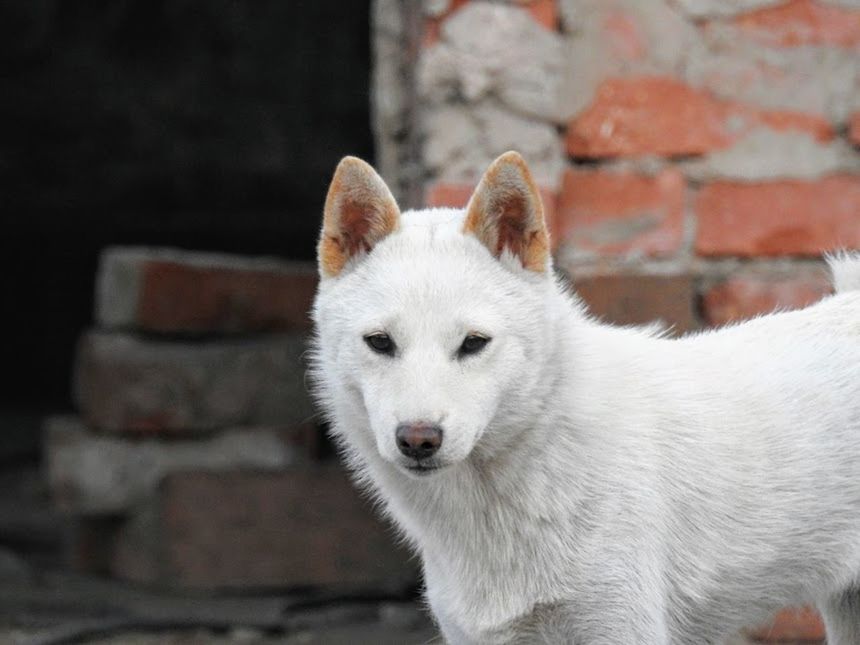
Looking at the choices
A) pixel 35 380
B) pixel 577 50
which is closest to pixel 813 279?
pixel 577 50

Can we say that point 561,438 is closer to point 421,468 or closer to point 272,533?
point 421,468

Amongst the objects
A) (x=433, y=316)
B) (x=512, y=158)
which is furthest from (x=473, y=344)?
(x=512, y=158)

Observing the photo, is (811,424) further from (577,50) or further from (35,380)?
(35,380)

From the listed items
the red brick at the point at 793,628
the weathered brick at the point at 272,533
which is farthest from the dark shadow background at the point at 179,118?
the red brick at the point at 793,628

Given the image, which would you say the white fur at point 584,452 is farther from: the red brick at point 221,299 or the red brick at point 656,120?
the red brick at point 221,299

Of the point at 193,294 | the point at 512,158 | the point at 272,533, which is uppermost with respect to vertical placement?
the point at 512,158

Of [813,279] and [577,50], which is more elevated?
[577,50]

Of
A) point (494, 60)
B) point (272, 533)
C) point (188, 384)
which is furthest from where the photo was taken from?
point (188, 384)

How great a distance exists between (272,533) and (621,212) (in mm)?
1838

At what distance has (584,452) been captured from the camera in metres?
2.46

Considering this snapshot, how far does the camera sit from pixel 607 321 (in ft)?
11.8

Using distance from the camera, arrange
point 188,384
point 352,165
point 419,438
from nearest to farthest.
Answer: point 419,438 → point 352,165 → point 188,384

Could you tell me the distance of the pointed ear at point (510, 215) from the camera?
93.7 inches

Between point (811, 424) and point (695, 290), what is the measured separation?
1.09 meters
